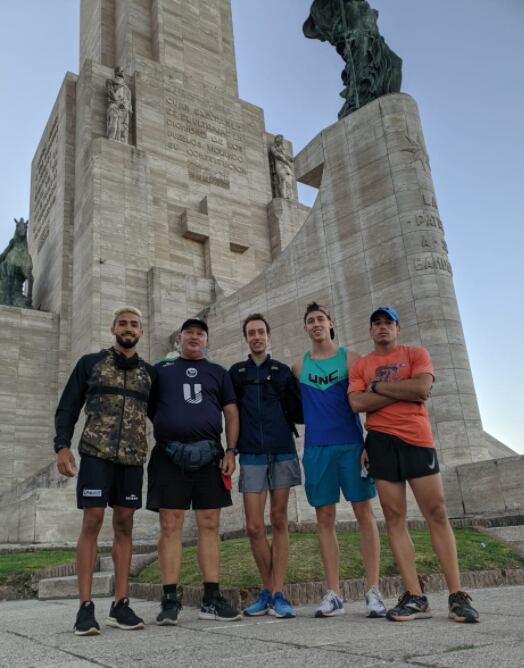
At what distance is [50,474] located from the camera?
15.9 metres

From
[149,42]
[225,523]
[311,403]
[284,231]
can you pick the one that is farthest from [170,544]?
[149,42]

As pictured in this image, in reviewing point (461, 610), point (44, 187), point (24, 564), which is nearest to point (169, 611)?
point (461, 610)

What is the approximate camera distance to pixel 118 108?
22.0 m

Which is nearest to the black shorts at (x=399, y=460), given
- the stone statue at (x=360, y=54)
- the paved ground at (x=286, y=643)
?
the paved ground at (x=286, y=643)

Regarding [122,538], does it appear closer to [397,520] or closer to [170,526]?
[170,526]

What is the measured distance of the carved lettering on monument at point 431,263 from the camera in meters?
11.9

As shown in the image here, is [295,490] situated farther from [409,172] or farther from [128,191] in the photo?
[128,191]

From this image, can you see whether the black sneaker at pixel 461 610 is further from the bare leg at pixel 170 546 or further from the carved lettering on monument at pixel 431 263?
the carved lettering on monument at pixel 431 263

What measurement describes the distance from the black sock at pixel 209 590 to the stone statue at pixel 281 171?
23383 millimetres

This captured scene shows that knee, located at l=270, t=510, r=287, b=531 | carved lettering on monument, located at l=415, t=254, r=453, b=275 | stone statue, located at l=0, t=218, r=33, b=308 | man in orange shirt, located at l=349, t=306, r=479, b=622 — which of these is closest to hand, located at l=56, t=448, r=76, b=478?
knee, located at l=270, t=510, r=287, b=531

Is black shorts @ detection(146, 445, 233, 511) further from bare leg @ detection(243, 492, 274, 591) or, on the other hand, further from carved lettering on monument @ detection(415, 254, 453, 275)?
carved lettering on monument @ detection(415, 254, 453, 275)

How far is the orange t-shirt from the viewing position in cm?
358

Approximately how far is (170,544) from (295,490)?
13.9ft

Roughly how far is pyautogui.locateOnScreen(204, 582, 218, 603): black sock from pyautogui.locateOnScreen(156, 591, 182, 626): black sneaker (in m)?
0.20
